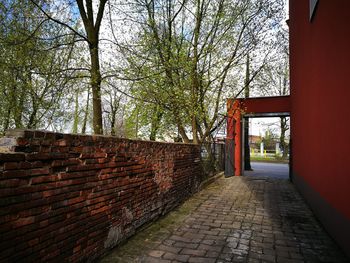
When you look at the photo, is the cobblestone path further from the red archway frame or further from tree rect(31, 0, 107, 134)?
the red archway frame

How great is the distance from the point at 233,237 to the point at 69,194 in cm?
289

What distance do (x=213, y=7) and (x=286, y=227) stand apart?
8404 mm

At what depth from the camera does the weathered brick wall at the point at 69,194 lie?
2.34m

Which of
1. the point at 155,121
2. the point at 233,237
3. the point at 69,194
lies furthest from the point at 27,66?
the point at 233,237

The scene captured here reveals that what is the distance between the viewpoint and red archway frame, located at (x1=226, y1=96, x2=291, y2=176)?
13.1m

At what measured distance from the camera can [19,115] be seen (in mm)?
12008

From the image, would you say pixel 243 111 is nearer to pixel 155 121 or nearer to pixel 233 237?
pixel 155 121

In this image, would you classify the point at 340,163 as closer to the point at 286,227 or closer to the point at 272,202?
the point at 286,227

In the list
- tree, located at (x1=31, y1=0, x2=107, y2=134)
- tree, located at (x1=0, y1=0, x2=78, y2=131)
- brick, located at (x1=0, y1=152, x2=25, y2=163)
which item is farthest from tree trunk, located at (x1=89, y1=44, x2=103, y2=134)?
brick, located at (x1=0, y1=152, x2=25, y2=163)

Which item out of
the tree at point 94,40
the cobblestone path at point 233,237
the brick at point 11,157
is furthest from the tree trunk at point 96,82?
the brick at point 11,157

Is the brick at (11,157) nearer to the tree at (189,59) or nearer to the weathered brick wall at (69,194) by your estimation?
the weathered brick wall at (69,194)

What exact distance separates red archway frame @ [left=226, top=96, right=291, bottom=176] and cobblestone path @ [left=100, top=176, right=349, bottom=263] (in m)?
6.20

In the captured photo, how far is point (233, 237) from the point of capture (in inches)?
185

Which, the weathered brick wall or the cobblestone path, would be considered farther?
the cobblestone path
